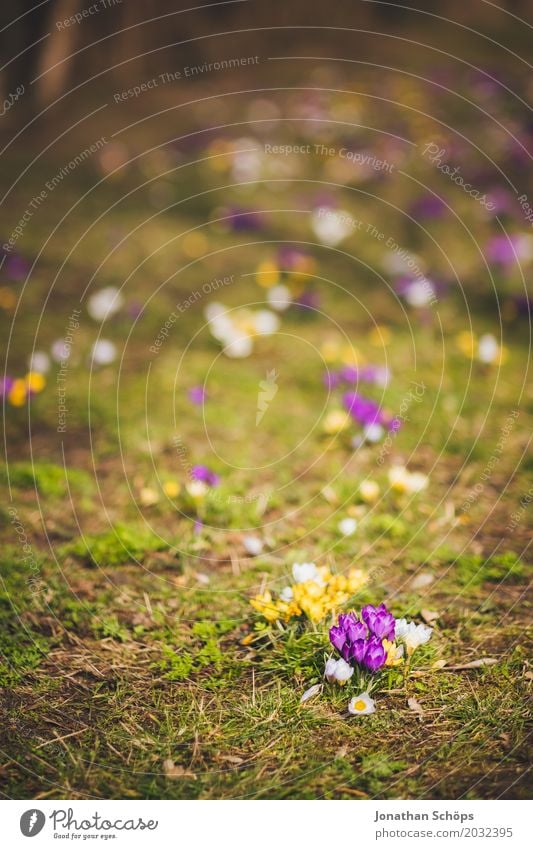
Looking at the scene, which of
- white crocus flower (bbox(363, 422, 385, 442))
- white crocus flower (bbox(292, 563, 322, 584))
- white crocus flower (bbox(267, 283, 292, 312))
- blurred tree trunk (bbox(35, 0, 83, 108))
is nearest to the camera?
white crocus flower (bbox(292, 563, 322, 584))

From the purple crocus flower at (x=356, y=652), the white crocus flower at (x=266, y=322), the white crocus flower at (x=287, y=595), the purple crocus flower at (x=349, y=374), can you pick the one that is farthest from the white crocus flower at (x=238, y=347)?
the purple crocus flower at (x=356, y=652)

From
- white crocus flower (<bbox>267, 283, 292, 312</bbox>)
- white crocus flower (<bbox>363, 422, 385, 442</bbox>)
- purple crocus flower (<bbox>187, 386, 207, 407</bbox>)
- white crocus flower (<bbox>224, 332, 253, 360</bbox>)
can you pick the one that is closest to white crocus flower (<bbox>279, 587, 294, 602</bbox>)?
white crocus flower (<bbox>363, 422, 385, 442</bbox>)

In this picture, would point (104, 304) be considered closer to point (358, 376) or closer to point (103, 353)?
point (103, 353)

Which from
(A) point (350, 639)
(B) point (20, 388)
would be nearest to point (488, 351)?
(A) point (350, 639)

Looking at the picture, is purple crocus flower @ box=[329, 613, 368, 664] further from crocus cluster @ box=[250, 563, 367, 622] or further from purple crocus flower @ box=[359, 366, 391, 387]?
purple crocus flower @ box=[359, 366, 391, 387]
